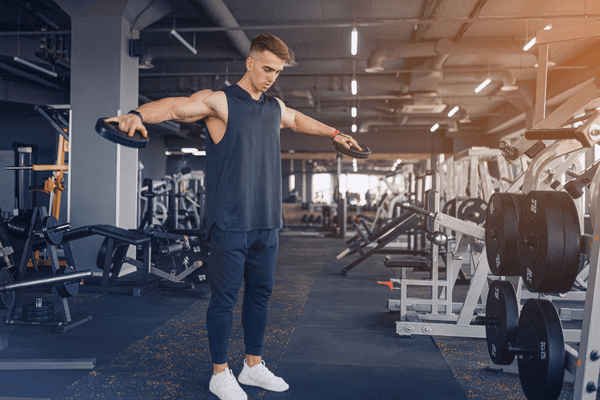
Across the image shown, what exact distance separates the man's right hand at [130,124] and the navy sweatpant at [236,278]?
1.67 feet

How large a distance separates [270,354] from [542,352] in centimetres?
118

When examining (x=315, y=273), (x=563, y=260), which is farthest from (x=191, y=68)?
(x=563, y=260)

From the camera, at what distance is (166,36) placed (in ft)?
19.7

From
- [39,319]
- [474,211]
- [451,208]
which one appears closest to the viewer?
[39,319]

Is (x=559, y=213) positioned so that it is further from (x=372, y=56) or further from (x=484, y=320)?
(x=372, y=56)

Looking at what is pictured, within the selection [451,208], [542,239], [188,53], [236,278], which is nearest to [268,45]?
[236,278]

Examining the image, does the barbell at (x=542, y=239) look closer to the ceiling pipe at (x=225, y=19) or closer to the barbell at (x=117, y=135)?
the barbell at (x=117, y=135)

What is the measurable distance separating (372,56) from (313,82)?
197 cm

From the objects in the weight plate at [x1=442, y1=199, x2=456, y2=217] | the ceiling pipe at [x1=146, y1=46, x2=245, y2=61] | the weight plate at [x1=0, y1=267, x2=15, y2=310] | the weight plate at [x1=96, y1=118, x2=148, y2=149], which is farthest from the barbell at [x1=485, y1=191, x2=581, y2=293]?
the ceiling pipe at [x1=146, y1=46, x2=245, y2=61]

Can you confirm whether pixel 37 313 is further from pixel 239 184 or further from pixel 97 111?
pixel 97 111

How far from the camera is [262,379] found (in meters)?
1.67

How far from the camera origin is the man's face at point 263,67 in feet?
4.92

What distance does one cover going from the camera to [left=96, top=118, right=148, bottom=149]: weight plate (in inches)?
40.9

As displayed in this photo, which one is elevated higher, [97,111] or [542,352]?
[97,111]
